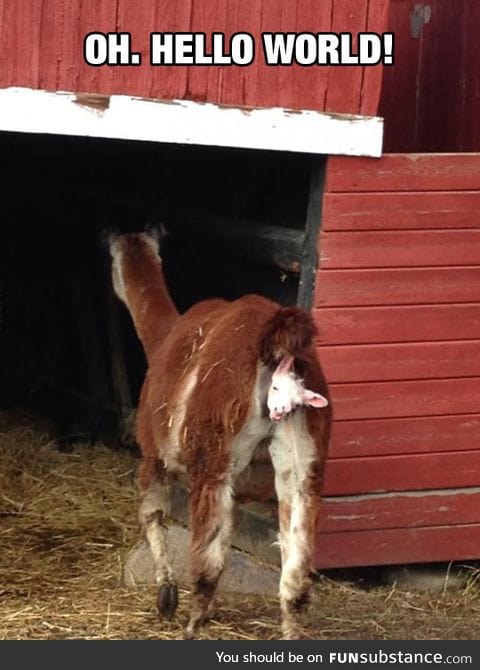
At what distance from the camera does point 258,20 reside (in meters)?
6.81

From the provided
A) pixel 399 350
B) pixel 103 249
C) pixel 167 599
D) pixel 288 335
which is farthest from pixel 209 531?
pixel 103 249

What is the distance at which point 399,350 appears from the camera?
7.25 metres

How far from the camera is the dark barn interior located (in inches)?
319

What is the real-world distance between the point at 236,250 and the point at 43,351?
11.9 ft

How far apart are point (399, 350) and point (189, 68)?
1670 mm

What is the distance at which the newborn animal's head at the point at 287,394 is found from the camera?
18.5 feet

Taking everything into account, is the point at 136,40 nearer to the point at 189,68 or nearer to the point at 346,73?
the point at 189,68

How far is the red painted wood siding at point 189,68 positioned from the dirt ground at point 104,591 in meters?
2.28

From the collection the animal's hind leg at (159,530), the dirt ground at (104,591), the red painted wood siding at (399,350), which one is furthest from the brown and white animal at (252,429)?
the red painted wood siding at (399,350)

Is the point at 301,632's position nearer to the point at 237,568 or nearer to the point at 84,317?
the point at 237,568

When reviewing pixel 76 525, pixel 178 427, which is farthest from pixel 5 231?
pixel 178 427

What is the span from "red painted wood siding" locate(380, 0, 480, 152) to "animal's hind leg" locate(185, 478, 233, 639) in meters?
3.29

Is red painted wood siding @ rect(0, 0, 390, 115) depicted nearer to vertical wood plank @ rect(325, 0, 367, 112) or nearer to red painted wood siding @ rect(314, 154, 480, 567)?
vertical wood plank @ rect(325, 0, 367, 112)

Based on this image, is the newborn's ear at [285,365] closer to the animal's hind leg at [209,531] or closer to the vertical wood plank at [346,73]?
the animal's hind leg at [209,531]
